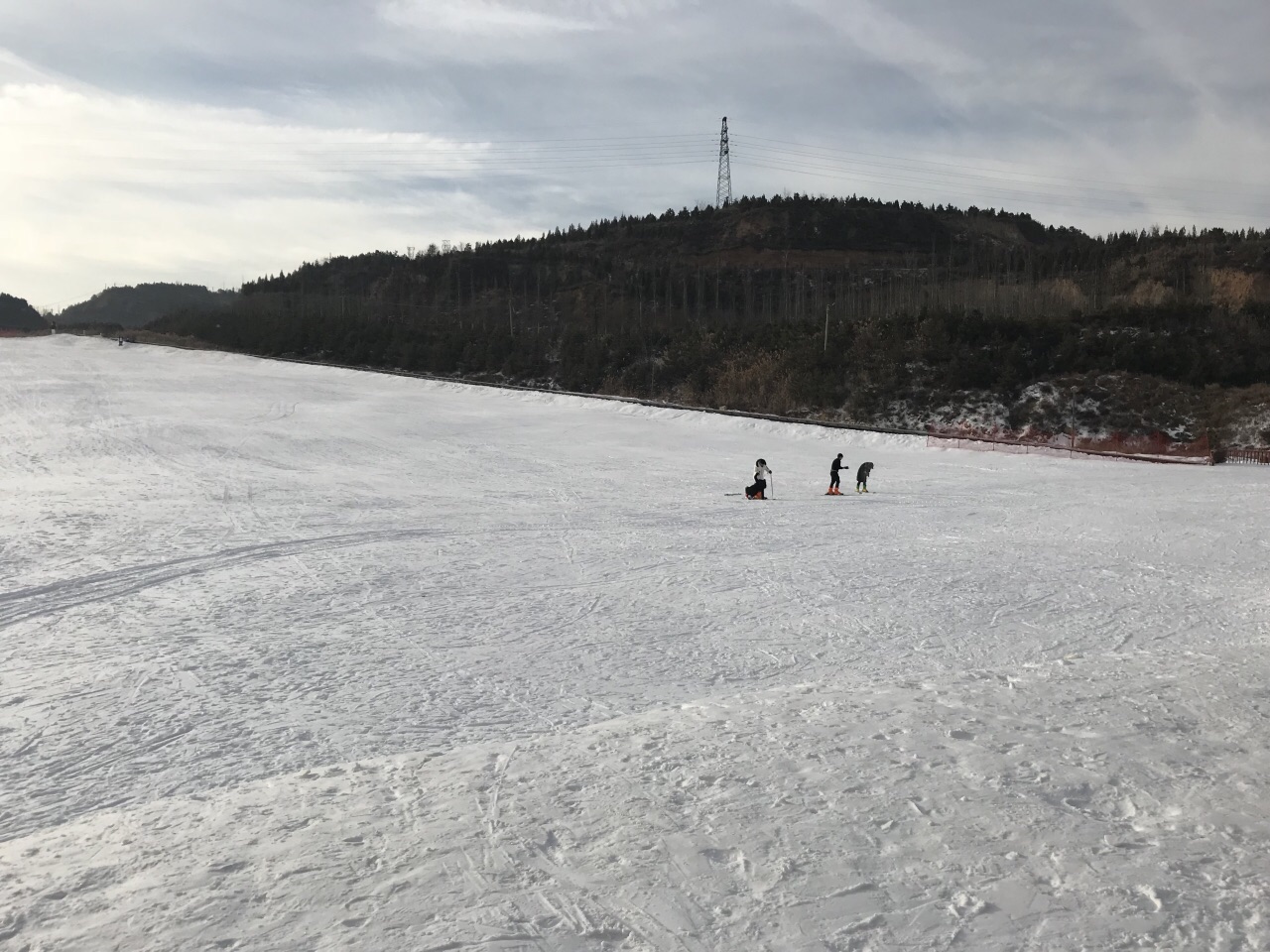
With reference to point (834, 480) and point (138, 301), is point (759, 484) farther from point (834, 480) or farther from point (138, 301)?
point (138, 301)

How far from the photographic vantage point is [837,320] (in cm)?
5600

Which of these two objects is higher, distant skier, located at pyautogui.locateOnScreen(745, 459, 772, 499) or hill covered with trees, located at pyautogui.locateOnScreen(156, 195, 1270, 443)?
hill covered with trees, located at pyautogui.locateOnScreen(156, 195, 1270, 443)

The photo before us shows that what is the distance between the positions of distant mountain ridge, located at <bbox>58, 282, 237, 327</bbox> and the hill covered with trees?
53204mm

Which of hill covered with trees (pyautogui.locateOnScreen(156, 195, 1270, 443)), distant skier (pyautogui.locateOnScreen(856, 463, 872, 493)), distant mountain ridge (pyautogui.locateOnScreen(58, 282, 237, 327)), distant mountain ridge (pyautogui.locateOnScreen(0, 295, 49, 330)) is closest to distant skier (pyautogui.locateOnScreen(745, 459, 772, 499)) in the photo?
distant skier (pyautogui.locateOnScreen(856, 463, 872, 493))

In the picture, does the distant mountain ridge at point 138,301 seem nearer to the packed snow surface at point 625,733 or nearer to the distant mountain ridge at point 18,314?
the distant mountain ridge at point 18,314

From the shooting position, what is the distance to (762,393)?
51344 millimetres

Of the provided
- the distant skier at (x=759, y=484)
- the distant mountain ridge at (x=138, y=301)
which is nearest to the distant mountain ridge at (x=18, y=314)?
the distant mountain ridge at (x=138, y=301)

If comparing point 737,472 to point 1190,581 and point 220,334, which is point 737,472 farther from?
point 220,334

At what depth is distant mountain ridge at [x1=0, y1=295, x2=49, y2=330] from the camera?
122m

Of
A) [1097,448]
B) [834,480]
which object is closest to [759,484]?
[834,480]

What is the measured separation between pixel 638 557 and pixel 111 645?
21.3ft

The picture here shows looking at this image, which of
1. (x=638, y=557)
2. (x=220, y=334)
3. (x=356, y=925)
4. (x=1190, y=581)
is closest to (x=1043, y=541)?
(x=1190, y=581)

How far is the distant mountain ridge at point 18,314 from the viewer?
399 ft

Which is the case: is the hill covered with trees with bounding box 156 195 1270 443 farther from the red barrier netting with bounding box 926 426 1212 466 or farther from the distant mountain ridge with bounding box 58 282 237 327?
the distant mountain ridge with bounding box 58 282 237 327
